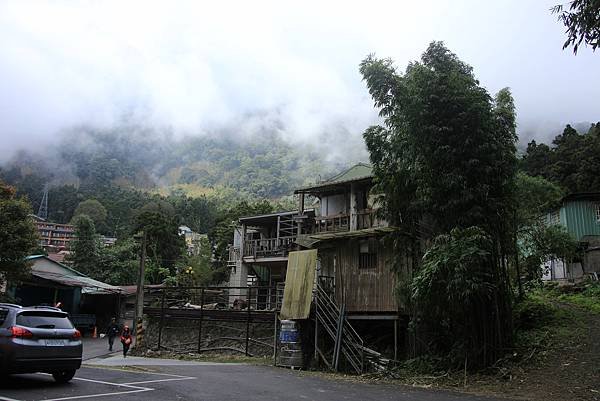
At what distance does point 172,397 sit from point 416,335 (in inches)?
362

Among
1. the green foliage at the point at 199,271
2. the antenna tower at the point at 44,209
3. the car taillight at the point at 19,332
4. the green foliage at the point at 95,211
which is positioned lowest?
the car taillight at the point at 19,332

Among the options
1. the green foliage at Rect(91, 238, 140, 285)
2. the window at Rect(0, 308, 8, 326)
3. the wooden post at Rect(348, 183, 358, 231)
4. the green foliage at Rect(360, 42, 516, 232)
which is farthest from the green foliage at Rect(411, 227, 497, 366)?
the green foliage at Rect(91, 238, 140, 285)

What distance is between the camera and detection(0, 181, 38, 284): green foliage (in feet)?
69.7

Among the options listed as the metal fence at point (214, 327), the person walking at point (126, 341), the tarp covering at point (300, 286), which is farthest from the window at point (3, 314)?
the person walking at point (126, 341)

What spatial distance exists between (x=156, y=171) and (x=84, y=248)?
14522cm

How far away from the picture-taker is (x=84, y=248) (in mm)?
48000

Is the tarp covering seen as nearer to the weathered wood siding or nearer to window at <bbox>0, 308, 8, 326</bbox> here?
the weathered wood siding

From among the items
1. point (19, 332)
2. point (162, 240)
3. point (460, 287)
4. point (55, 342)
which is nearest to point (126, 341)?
point (55, 342)

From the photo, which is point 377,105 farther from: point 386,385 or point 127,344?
point 127,344

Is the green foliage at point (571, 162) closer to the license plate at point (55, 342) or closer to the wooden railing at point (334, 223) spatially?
the wooden railing at point (334, 223)

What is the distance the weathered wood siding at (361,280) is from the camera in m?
17.5

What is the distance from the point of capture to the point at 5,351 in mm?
8508

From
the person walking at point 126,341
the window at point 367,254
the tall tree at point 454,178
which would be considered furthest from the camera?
the person walking at point 126,341

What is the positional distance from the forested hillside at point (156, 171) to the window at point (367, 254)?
262ft
